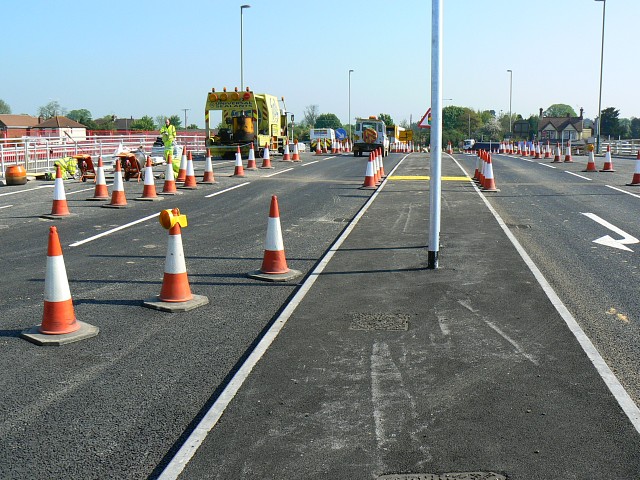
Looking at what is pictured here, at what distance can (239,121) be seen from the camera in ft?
109

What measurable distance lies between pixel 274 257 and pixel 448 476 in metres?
5.23

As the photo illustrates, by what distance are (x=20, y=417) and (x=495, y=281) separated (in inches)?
213

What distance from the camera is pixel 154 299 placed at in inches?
292

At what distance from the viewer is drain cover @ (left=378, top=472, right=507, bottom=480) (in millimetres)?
3662

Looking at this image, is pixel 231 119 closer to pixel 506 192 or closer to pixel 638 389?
pixel 506 192

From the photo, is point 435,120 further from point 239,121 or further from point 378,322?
point 239,121

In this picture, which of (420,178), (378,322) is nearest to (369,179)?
(420,178)

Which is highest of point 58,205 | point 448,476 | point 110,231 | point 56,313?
point 58,205

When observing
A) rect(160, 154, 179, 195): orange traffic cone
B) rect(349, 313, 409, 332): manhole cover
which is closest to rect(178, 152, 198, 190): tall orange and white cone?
rect(160, 154, 179, 195): orange traffic cone

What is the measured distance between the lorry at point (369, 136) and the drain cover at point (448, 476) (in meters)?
37.8

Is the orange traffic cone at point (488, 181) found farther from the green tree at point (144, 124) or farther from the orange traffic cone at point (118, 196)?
the green tree at point (144, 124)

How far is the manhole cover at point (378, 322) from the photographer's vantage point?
21.0ft

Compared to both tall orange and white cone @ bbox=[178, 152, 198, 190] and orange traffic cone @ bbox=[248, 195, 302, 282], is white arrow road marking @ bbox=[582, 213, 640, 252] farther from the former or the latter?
tall orange and white cone @ bbox=[178, 152, 198, 190]

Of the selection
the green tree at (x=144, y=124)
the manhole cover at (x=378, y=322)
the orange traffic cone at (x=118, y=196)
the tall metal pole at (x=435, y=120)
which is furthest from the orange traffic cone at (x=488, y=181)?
the green tree at (x=144, y=124)
